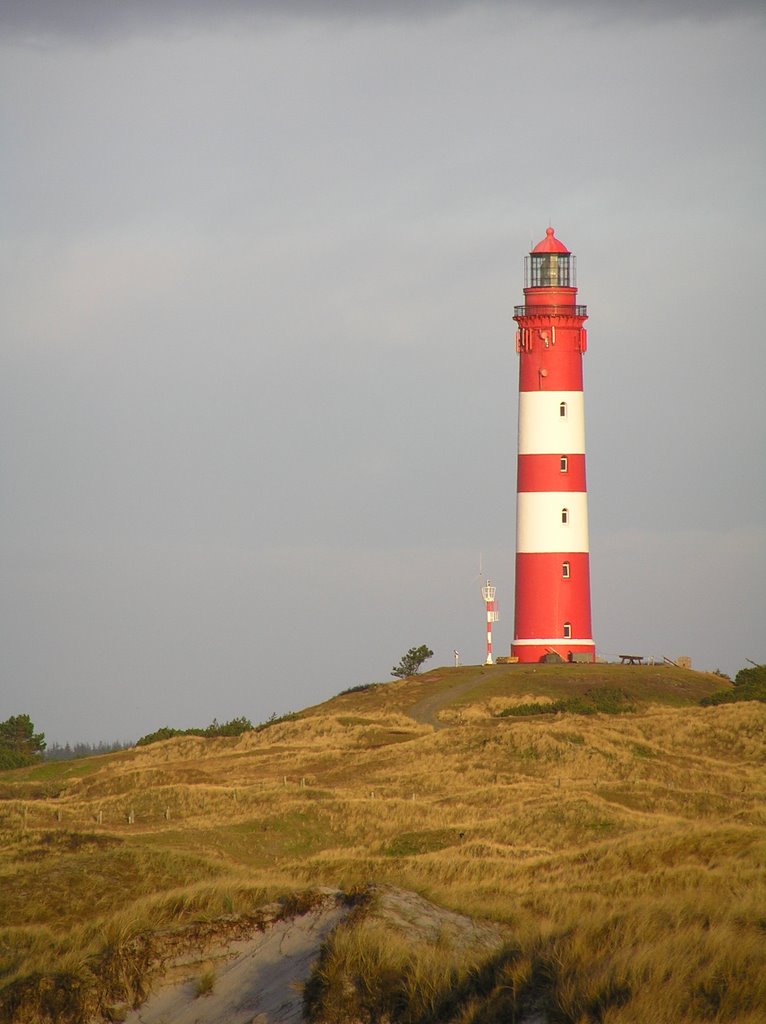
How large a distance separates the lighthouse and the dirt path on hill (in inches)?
171

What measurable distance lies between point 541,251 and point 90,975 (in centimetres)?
5611

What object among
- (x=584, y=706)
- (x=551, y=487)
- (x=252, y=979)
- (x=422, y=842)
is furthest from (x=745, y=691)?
(x=252, y=979)

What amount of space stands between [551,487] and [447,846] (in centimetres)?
3369

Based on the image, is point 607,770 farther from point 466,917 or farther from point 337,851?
point 466,917

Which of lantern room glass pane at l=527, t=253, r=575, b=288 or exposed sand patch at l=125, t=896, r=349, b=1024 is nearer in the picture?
exposed sand patch at l=125, t=896, r=349, b=1024

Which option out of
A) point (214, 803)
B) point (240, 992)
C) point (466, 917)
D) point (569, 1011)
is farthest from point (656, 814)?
point (569, 1011)

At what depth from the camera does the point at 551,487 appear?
63719 millimetres

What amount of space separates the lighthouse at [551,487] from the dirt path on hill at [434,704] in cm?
434

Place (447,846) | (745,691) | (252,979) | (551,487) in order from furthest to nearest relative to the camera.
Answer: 1. (551,487)
2. (745,691)
3. (447,846)
4. (252,979)

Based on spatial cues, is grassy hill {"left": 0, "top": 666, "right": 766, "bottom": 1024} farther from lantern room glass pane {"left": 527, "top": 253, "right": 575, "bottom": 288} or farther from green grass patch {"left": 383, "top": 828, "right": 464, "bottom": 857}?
lantern room glass pane {"left": 527, "top": 253, "right": 575, "bottom": 288}

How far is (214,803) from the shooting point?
131 ft

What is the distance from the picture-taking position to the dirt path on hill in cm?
5813

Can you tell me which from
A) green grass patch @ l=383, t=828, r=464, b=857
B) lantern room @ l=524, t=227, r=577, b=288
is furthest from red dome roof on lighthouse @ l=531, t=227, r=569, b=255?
green grass patch @ l=383, t=828, r=464, b=857

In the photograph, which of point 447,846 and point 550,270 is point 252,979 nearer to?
point 447,846
